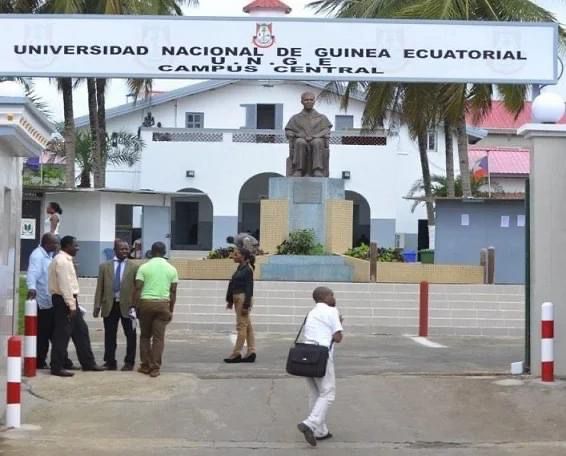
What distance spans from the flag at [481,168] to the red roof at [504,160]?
3305 millimetres

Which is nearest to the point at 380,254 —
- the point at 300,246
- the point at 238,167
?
the point at 300,246

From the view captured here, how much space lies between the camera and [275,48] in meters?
14.9

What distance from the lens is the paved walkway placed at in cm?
962

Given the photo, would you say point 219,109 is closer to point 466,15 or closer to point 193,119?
point 193,119

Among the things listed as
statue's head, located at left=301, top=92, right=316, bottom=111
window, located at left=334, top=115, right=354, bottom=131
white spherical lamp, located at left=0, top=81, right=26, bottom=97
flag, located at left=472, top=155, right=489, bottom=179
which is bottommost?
white spherical lamp, located at left=0, top=81, right=26, bottom=97

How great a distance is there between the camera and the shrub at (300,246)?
27.5 metres

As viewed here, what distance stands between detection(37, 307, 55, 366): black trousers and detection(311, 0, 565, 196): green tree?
15.3 meters

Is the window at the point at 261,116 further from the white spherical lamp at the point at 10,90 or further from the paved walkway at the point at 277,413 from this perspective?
the white spherical lamp at the point at 10,90

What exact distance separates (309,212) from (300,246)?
49.2 inches

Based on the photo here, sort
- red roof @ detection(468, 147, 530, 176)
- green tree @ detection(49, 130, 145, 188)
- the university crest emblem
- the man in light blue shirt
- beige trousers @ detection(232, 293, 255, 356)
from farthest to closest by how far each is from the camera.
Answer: red roof @ detection(468, 147, 530, 176), green tree @ detection(49, 130, 145, 188), the university crest emblem, beige trousers @ detection(232, 293, 255, 356), the man in light blue shirt

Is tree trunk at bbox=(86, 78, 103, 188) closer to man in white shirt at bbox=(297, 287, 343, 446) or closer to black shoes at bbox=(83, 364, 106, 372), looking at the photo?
black shoes at bbox=(83, 364, 106, 372)

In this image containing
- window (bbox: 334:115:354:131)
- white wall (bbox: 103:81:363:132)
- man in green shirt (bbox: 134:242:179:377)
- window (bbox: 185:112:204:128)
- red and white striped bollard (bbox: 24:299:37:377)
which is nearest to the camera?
red and white striped bollard (bbox: 24:299:37:377)

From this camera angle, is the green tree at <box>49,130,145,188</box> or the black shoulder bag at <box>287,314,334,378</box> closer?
the black shoulder bag at <box>287,314,334,378</box>

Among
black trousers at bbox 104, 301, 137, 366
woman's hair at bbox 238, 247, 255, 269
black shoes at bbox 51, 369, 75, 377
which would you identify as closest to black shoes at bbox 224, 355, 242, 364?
woman's hair at bbox 238, 247, 255, 269
